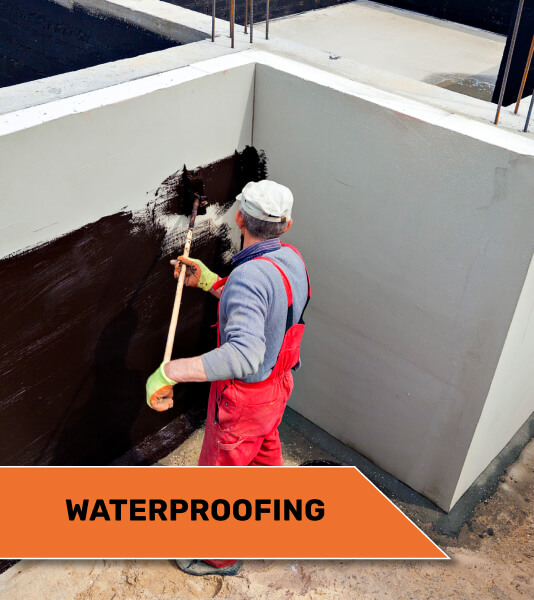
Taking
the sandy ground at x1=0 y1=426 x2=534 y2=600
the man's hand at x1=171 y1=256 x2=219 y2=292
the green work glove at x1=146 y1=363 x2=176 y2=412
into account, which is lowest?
the sandy ground at x1=0 y1=426 x2=534 y2=600

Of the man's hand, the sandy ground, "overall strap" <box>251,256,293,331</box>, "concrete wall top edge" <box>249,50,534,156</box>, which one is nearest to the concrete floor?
"concrete wall top edge" <box>249,50,534,156</box>

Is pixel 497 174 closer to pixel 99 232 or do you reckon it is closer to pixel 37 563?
pixel 99 232

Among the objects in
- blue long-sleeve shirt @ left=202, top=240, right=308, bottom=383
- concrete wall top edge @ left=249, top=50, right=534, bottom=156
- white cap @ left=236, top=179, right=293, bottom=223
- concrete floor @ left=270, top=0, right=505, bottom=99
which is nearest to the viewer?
blue long-sleeve shirt @ left=202, top=240, right=308, bottom=383

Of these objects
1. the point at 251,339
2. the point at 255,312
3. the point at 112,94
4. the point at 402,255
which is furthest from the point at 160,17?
the point at 251,339

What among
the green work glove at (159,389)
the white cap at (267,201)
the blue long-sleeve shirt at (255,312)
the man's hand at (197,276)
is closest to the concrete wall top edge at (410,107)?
the white cap at (267,201)

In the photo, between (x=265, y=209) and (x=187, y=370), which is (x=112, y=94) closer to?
(x=265, y=209)

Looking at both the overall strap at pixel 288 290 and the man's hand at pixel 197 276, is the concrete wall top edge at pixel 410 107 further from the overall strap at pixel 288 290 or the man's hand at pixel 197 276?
the man's hand at pixel 197 276

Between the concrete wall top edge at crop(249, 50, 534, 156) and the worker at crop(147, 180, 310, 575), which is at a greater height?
the concrete wall top edge at crop(249, 50, 534, 156)

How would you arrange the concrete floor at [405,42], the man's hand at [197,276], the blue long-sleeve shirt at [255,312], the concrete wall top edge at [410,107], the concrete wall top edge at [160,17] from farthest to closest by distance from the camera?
the concrete floor at [405,42] < the concrete wall top edge at [160,17] < the man's hand at [197,276] < the concrete wall top edge at [410,107] < the blue long-sleeve shirt at [255,312]

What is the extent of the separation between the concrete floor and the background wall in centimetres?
277

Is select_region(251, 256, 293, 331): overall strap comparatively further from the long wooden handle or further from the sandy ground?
the sandy ground

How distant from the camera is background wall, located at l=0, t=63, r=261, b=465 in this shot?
2.54 m

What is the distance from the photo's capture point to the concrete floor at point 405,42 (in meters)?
5.70

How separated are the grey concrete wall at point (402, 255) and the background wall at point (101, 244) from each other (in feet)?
1.32
